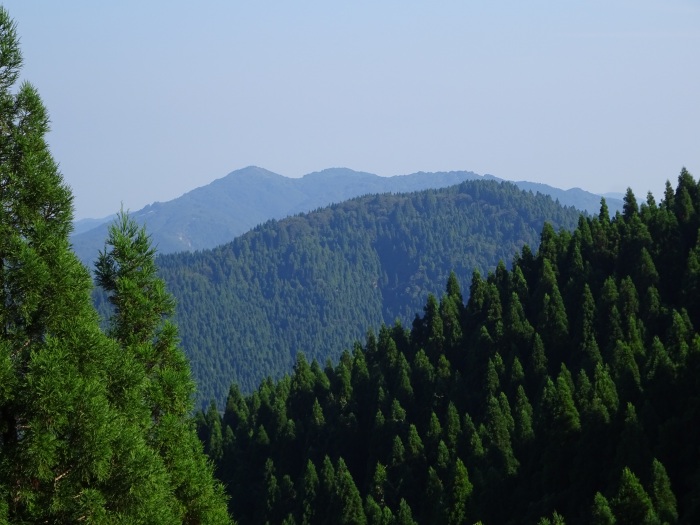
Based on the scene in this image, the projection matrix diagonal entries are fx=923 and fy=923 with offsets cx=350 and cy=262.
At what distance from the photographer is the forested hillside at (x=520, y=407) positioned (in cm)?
5234

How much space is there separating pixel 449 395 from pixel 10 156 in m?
70.9

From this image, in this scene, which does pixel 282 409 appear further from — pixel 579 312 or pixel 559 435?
pixel 559 435

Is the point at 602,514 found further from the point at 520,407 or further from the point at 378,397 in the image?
the point at 378,397

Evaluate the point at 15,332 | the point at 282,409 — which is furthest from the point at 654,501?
the point at 282,409

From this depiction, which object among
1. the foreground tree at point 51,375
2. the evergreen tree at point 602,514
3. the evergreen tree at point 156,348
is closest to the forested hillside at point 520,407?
the evergreen tree at point 602,514

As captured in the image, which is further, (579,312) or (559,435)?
(579,312)

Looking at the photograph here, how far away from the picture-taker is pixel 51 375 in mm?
12594

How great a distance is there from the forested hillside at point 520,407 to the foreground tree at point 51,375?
102 ft

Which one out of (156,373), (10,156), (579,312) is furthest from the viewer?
(579,312)

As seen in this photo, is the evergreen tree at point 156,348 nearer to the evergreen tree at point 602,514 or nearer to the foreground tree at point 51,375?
the foreground tree at point 51,375

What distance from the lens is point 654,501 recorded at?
4322 cm

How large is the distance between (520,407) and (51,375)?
62215 mm

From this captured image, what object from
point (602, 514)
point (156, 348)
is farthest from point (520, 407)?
point (156, 348)

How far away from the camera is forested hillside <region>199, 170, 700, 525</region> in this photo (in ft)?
172
